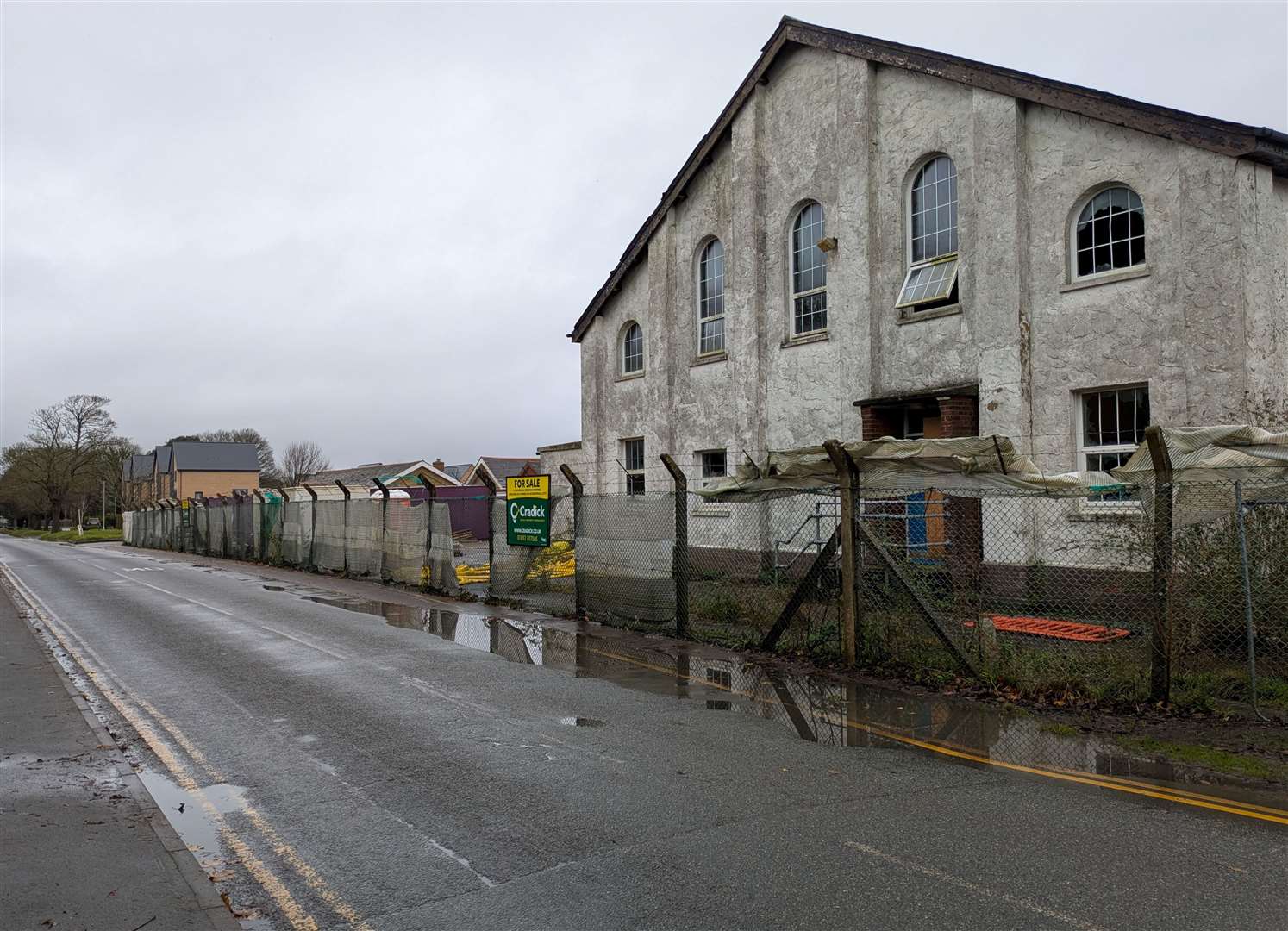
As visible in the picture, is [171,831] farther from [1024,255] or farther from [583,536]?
[1024,255]

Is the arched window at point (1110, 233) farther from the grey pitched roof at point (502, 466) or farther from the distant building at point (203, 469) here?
the distant building at point (203, 469)

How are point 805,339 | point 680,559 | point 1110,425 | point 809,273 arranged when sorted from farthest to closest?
point 809,273 < point 805,339 < point 1110,425 < point 680,559

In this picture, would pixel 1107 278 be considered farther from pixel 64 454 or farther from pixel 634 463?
pixel 64 454

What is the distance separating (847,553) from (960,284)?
289 inches

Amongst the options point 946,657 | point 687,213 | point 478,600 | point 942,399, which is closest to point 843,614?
point 946,657

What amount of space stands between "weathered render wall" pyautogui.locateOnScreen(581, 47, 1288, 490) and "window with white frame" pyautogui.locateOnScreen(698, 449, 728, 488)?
8.9 inches

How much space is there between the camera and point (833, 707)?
879 cm

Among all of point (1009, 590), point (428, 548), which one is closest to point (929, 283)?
point (1009, 590)

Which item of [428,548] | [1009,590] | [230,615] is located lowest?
[230,615]

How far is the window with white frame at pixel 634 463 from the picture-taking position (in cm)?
2369

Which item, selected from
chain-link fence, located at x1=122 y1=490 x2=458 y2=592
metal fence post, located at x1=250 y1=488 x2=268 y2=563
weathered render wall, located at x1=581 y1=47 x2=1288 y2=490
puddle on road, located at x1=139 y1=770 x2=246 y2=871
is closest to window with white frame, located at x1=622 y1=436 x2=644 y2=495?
weathered render wall, located at x1=581 y1=47 x2=1288 y2=490

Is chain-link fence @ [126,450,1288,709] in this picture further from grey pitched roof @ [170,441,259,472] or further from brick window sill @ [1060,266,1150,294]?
grey pitched roof @ [170,441,259,472]

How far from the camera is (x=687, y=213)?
72.5ft

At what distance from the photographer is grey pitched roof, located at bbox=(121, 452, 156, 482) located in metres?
114
